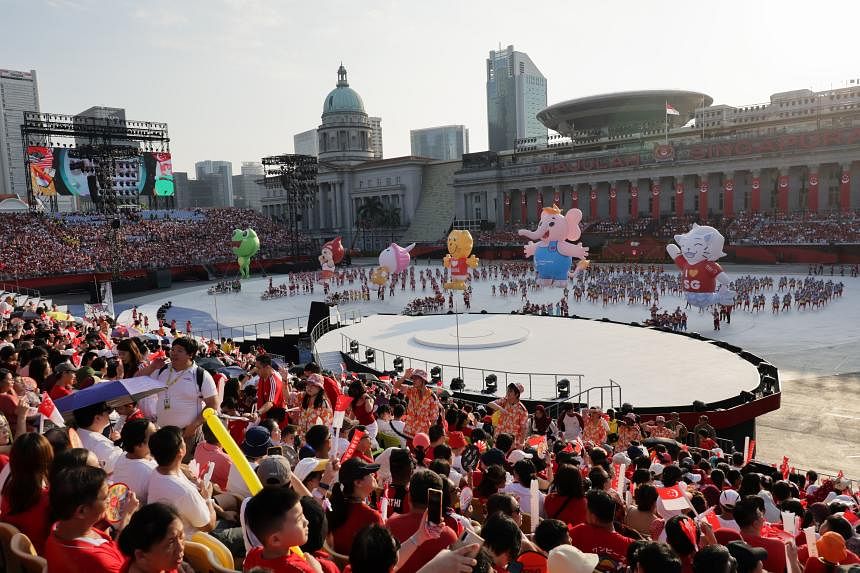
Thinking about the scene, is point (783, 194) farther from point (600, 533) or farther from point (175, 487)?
point (175, 487)

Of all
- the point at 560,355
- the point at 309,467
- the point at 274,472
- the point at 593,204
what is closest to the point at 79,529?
the point at 274,472

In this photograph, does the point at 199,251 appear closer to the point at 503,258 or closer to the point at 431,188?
the point at 503,258

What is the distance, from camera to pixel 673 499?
6.07 m

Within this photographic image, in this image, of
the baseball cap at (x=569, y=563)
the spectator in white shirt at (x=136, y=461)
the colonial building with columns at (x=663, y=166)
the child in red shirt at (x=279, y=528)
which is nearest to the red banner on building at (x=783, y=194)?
the colonial building with columns at (x=663, y=166)

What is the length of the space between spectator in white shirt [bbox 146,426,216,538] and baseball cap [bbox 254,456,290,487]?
44cm

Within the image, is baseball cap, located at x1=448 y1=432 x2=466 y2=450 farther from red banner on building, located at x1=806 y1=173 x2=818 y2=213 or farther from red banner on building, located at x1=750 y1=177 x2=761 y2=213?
red banner on building, located at x1=750 y1=177 x2=761 y2=213

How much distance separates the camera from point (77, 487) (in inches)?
145

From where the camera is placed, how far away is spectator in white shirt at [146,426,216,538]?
4.39m

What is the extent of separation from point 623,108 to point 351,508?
9595 cm

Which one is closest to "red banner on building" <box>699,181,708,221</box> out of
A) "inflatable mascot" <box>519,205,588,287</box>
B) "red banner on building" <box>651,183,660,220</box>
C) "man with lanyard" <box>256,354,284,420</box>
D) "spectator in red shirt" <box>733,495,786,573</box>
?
"red banner on building" <box>651,183,660,220</box>

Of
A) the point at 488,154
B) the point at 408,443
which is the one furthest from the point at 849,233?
the point at 408,443

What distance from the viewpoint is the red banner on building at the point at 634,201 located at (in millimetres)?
73250

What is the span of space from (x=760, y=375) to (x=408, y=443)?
15.5m

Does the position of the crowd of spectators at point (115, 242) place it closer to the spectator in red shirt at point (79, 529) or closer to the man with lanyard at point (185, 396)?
the man with lanyard at point (185, 396)
